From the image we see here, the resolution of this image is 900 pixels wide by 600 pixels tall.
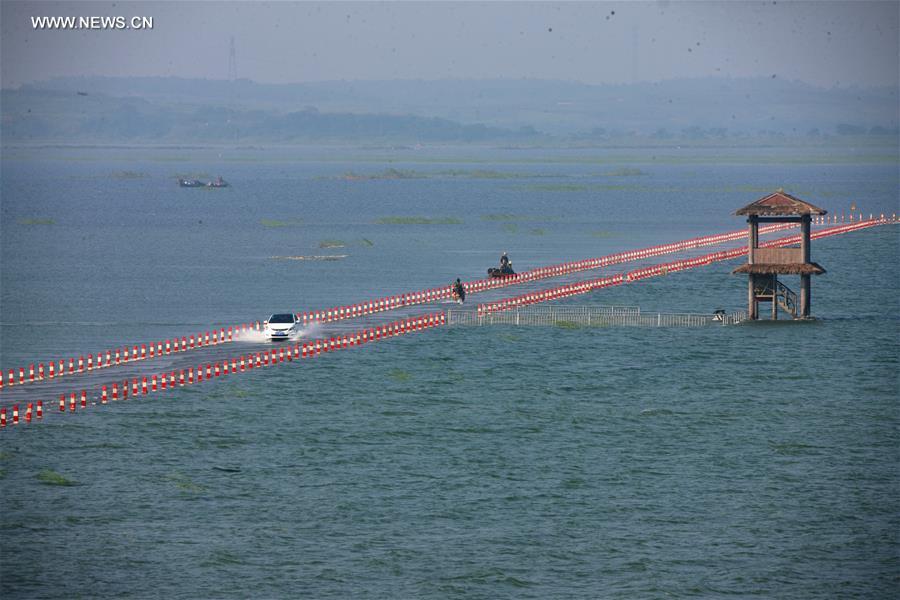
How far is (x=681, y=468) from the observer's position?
62.9 metres

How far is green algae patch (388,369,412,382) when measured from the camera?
8305 centimetres

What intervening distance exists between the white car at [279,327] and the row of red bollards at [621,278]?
14036 millimetres

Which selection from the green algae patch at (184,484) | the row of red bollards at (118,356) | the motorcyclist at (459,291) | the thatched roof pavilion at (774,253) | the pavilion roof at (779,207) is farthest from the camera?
the motorcyclist at (459,291)

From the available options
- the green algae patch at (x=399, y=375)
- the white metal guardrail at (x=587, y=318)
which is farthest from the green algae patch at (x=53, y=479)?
the white metal guardrail at (x=587, y=318)

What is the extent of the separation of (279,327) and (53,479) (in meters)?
31.4

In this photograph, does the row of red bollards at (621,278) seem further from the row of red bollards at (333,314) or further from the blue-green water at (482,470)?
the row of red bollards at (333,314)

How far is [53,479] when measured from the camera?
59062mm

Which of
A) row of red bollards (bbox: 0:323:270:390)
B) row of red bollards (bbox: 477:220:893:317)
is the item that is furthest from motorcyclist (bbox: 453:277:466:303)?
row of red bollards (bbox: 0:323:270:390)

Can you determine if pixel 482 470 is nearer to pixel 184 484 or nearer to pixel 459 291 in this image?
pixel 184 484

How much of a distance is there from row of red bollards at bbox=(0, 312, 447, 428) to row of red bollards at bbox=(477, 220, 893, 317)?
17.1 ft

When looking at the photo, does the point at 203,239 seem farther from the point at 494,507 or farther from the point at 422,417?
the point at 494,507

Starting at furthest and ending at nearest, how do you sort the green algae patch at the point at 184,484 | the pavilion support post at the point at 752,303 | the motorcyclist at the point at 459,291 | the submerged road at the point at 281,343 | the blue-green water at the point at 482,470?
1. the motorcyclist at the point at 459,291
2. the pavilion support post at the point at 752,303
3. the submerged road at the point at 281,343
4. the green algae patch at the point at 184,484
5. the blue-green water at the point at 482,470

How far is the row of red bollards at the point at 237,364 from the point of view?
7162 centimetres

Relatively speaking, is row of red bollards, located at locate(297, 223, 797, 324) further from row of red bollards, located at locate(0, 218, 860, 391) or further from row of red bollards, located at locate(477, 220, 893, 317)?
row of red bollards, located at locate(477, 220, 893, 317)
